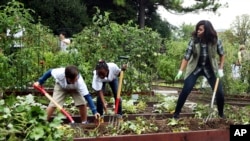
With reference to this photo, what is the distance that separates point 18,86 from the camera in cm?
867

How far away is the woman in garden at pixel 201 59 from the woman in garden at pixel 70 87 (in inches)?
52.0

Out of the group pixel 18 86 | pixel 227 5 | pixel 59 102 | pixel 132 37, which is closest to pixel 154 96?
pixel 132 37

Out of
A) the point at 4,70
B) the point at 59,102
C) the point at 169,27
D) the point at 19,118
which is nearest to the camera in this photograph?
the point at 19,118

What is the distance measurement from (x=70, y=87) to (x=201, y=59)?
193cm

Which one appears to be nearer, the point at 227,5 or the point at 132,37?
the point at 132,37

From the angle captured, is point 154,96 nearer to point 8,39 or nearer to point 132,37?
point 132,37

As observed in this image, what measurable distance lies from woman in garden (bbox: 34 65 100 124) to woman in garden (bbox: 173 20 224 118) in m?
1.32

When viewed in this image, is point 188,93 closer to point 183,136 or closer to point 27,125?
point 183,136

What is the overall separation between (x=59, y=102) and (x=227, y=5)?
68.3ft

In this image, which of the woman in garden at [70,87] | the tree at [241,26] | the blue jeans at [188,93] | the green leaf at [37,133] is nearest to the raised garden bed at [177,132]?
the blue jeans at [188,93]

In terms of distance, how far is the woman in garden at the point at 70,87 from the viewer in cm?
593

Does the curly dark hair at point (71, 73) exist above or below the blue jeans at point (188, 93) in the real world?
above

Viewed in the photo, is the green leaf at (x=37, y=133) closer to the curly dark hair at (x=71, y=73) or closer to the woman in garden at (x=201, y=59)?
the curly dark hair at (x=71, y=73)

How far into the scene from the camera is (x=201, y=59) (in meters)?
6.74
